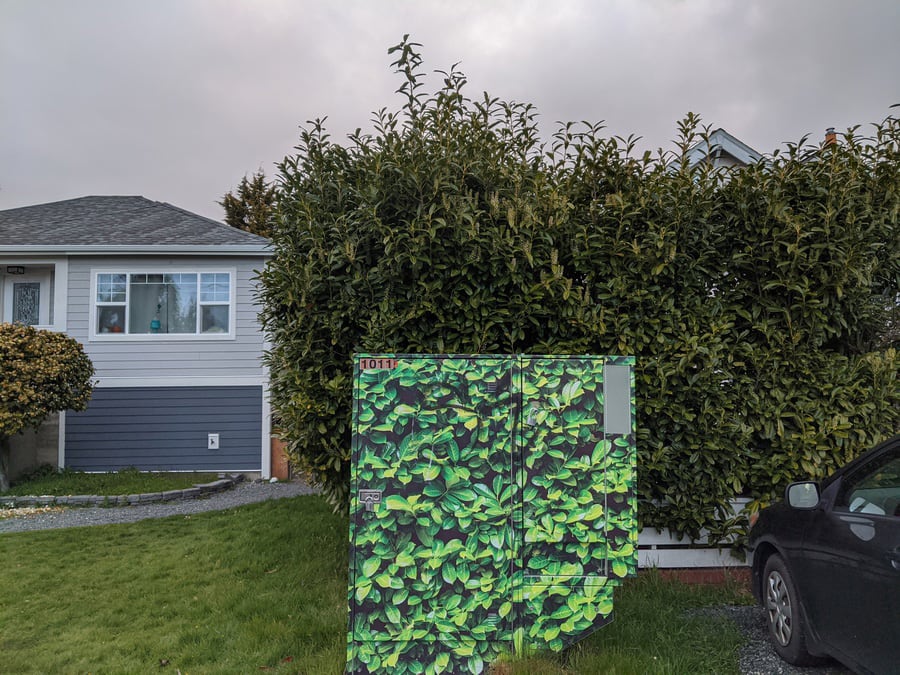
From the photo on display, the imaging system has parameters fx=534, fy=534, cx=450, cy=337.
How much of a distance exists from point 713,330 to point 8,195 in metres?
31.7

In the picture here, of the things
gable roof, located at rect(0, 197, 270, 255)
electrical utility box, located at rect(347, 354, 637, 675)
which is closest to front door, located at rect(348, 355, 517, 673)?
electrical utility box, located at rect(347, 354, 637, 675)

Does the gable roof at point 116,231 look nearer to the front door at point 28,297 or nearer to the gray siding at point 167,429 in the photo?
the front door at point 28,297

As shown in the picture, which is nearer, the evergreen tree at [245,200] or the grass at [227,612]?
the grass at [227,612]

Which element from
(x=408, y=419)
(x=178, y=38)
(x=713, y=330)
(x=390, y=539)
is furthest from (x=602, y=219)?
(x=178, y=38)

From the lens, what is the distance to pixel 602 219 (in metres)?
4.38

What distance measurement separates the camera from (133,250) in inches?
409

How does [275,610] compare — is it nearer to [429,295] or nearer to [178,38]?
[429,295]

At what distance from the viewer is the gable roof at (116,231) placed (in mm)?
10359

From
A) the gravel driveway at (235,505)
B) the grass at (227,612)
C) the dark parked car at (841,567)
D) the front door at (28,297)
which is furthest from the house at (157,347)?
the dark parked car at (841,567)

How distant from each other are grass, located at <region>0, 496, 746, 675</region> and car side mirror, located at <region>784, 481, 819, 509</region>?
1.04 metres

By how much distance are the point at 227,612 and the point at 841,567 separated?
411 cm

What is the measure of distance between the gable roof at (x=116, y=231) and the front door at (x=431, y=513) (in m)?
7.71

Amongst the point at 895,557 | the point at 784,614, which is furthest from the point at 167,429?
the point at 895,557

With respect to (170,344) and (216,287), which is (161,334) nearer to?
(170,344)
